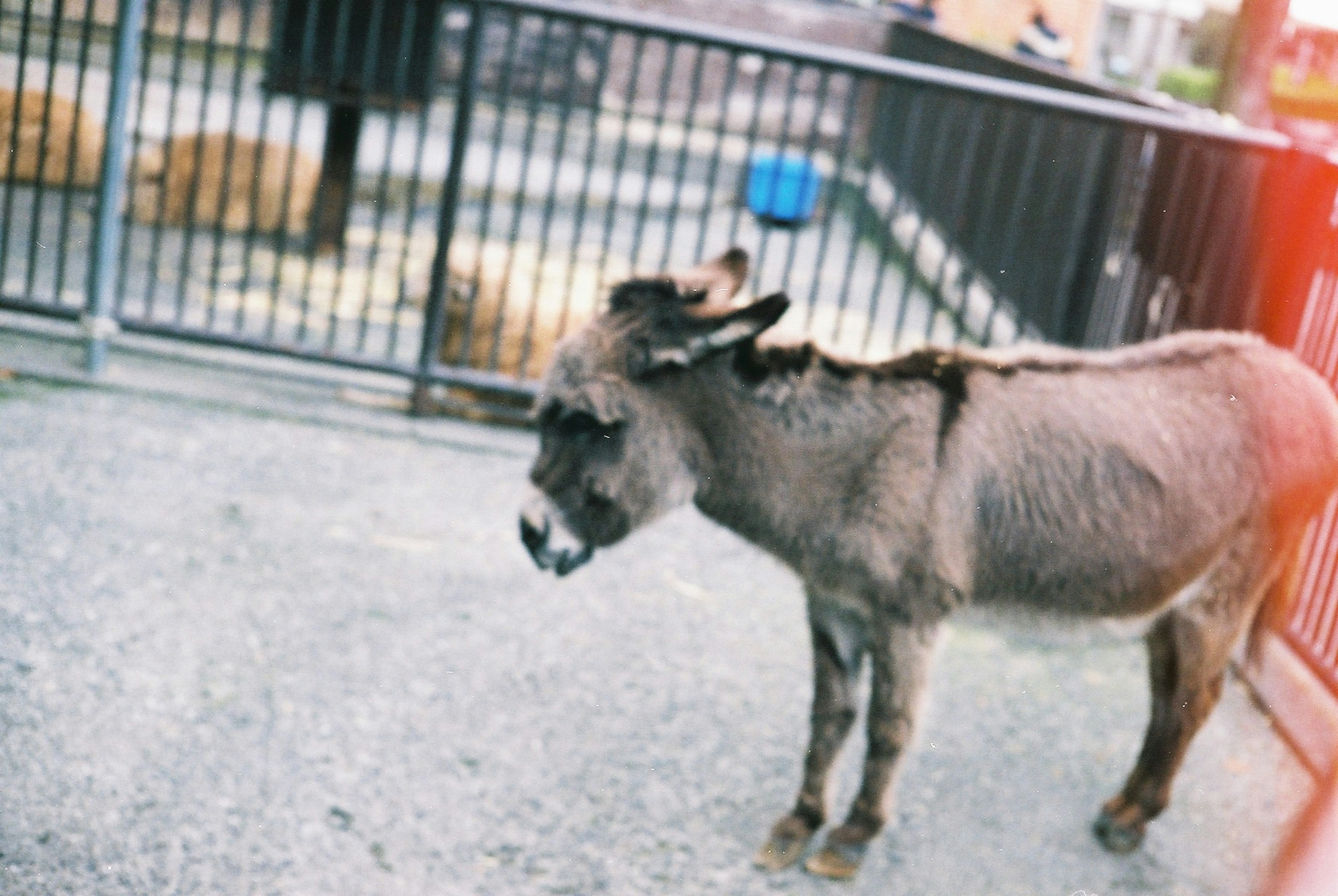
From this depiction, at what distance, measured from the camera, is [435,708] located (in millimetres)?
4699

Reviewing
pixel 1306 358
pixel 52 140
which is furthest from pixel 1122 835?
pixel 52 140

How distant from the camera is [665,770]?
460cm

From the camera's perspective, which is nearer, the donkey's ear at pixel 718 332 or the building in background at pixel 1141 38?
the donkey's ear at pixel 718 332

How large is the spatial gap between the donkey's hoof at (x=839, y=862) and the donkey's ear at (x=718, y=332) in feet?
4.89

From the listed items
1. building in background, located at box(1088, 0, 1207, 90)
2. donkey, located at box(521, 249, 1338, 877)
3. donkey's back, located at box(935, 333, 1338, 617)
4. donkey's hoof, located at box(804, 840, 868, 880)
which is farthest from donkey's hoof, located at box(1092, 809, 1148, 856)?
building in background, located at box(1088, 0, 1207, 90)

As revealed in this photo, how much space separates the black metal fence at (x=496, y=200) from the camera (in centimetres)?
677

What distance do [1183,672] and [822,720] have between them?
115cm

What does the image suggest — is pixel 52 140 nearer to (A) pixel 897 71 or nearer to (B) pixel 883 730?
(A) pixel 897 71

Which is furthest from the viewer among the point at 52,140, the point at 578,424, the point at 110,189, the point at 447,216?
the point at 52,140

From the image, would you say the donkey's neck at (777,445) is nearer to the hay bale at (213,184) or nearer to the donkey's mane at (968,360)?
the donkey's mane at (968,360)

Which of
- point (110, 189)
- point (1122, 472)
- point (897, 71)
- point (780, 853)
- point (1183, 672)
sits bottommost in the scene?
point (780, 853)

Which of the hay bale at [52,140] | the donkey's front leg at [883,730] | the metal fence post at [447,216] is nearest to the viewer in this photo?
the donkey's front leg at [883,730]

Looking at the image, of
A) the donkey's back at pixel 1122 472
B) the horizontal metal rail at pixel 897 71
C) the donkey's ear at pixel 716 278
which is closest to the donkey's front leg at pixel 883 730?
the donkey's back at pixel 1122 472

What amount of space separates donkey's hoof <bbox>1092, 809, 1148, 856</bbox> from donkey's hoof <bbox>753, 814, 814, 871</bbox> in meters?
1.00
